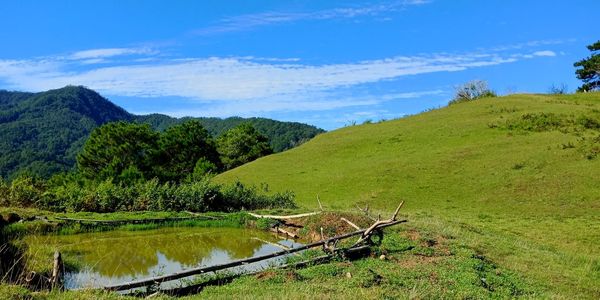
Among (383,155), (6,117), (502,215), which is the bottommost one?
(502,215)

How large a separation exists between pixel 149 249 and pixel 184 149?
56.5 m

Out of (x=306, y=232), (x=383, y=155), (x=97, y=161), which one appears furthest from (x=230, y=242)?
(x=97, y=161)

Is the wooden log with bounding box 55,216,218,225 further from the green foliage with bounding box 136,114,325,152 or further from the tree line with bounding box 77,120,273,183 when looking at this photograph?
the green foliage with bounding box 136,114,325,152

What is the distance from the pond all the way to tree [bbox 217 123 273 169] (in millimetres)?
52746

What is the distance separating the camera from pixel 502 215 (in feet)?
85.4

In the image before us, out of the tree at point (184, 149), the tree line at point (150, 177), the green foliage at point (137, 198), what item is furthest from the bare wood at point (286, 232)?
the tree at point (184, 149)

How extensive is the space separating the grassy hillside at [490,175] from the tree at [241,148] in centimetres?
2188

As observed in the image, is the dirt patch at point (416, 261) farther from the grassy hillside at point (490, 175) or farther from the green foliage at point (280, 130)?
the green foliage at point (280, 130)

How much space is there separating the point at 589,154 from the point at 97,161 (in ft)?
185

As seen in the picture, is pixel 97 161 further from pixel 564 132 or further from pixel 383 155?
pixel 564 132

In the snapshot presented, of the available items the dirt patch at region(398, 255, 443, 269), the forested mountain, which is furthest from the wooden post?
the forested mountain

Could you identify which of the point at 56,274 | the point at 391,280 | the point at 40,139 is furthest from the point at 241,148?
the point at 40,139

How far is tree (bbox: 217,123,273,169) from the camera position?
7419cm

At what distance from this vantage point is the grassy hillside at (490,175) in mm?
17562
